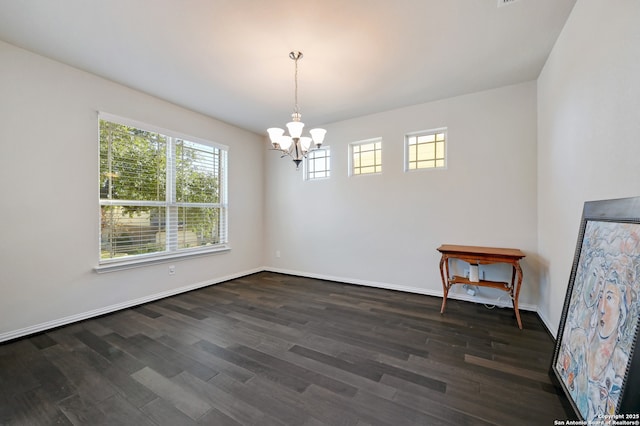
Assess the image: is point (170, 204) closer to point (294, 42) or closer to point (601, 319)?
point (294, 42)

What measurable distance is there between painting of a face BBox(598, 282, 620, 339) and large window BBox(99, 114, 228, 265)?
4535 mm

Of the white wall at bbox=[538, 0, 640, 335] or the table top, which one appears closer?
the white wall at bbox=[538, 0, 640, 335]

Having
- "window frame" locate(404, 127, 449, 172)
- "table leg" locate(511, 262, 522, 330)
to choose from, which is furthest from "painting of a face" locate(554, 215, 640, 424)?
"window frame" locate(404, 127, 449, 172)

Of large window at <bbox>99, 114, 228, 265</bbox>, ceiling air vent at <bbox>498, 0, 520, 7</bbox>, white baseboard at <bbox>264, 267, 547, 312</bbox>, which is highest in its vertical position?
ceiling air vent at <bbox>498, 0, 520, 7</bbox>

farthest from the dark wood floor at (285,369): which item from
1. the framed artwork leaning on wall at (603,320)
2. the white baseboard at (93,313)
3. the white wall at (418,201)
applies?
the white wall at (418,201)

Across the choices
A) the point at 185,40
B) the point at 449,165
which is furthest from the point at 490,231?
the point at 185,40

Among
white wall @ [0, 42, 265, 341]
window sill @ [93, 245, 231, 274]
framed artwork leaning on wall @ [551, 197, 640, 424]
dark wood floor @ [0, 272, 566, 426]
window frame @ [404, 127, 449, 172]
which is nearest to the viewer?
framed artwork leaning on wall @ [551, 197, 640, 424]

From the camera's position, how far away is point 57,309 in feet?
9.18

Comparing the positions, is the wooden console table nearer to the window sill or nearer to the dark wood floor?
the dark wood floor

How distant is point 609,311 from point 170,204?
4.63 metres

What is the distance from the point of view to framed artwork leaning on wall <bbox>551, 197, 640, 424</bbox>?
113 centimetres

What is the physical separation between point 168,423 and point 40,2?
324 centimetres

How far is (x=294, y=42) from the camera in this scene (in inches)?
96.0

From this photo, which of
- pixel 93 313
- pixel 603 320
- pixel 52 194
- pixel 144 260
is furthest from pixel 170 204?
pixel 603 320
